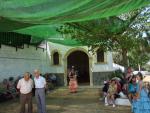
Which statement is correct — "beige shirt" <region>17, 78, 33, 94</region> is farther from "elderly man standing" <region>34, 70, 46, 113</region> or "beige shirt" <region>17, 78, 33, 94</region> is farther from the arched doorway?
the arched doorway

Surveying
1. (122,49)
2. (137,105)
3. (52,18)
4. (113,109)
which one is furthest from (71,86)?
(52,18)

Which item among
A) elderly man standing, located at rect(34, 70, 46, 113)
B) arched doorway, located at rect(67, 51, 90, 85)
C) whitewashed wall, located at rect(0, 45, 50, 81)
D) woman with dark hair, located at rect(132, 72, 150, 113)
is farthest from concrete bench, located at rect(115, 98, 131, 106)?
arched doorway, located at rect(67, 51, 90, 85)

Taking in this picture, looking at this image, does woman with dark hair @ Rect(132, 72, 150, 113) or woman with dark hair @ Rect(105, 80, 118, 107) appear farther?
woman with dark hair @ Rect(105, 80, 118, 107)

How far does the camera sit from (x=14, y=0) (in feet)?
23.5

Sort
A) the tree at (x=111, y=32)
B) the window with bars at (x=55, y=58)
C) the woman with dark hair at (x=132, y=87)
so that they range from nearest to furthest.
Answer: the woman with dark hair at (x=132, y=87) < the tree at (x=111, y=32) < the window with bars at (x=55, y=58)

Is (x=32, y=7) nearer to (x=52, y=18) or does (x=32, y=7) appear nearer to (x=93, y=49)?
(x=52, y=18)

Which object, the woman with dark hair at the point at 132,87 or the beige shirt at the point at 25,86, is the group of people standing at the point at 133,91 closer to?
the woman with dark hair at the point at 132,87

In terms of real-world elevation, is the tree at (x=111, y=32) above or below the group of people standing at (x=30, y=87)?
above

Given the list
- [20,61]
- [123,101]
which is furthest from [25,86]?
[20,61]

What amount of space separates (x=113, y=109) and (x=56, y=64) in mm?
14719

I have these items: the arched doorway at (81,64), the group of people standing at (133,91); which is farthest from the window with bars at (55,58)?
the group of people standing at (133,91)

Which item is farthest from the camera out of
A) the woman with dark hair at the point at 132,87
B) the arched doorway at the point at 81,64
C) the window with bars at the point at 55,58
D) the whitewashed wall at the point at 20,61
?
the arched doorway at the point at 81,64

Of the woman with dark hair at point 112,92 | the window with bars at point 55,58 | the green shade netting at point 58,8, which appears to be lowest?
the woman with dark hair at point 112,92

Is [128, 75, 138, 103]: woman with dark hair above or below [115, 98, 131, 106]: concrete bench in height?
above
